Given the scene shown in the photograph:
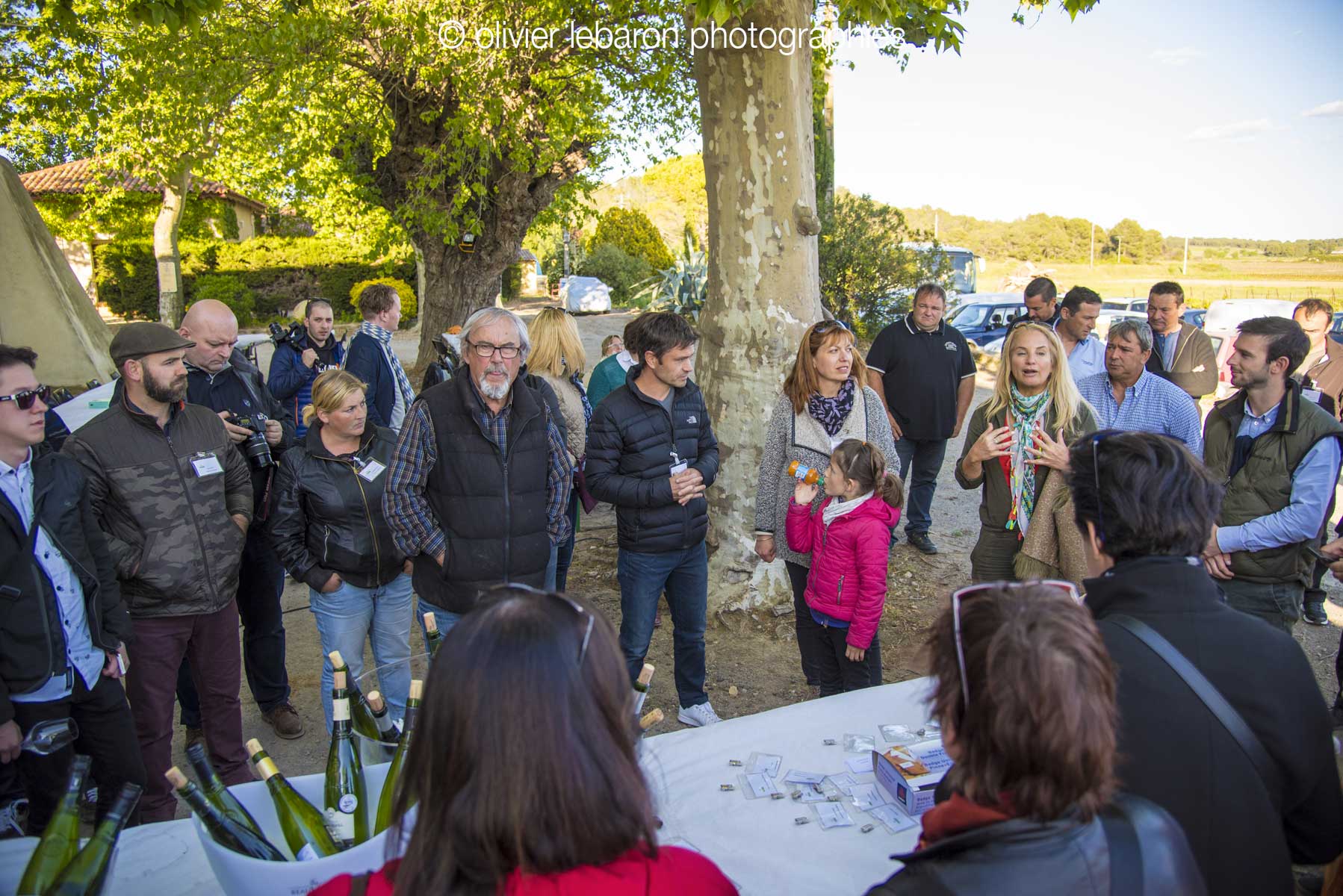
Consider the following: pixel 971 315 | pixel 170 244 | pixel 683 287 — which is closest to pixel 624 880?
pixel 683 287

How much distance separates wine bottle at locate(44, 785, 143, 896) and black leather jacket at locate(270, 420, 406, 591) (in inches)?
77.6

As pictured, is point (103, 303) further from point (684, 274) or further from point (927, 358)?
point (927, 358)

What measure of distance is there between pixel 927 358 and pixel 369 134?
8548mm

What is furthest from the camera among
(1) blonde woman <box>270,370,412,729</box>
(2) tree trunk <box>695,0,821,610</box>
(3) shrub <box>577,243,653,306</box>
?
(3) shrub <box>577,243,653,306</box>

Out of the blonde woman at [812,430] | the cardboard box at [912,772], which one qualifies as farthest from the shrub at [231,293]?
the cardboard box at [912,772]

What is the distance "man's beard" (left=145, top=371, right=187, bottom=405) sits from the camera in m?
3.34

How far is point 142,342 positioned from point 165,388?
194 millimetres

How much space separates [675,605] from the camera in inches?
170

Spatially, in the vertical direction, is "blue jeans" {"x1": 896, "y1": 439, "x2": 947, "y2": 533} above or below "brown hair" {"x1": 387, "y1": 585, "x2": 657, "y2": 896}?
below

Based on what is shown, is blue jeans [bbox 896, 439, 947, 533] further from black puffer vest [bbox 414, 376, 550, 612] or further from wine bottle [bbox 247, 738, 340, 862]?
wine bottle [bbox 247, 738, 340, 862]

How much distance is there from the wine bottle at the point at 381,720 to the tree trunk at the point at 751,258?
11.4 ft

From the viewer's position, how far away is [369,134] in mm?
11445

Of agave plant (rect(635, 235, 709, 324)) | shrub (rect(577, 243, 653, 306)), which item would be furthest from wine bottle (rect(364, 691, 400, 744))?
shrub (rect(577, 243, 653, 306))

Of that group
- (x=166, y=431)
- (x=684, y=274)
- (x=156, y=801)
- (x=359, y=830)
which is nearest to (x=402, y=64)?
(x=684, y=274)
